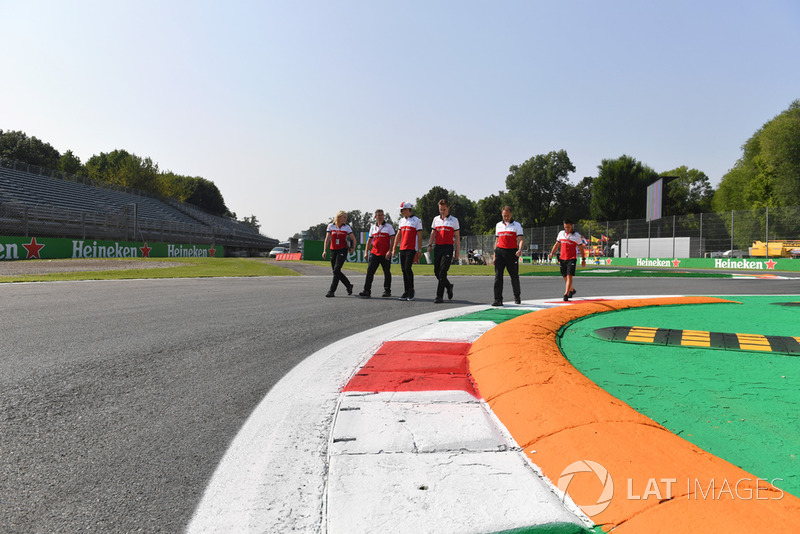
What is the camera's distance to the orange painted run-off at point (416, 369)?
297 centimetres

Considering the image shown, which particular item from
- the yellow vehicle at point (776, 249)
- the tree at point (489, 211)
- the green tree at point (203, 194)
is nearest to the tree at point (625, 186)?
the tree at point (489, 211)

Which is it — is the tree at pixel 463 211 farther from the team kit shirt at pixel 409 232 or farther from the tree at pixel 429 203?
the team kit shirt at pixel 409 232

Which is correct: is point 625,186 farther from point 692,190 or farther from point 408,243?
point 408,243

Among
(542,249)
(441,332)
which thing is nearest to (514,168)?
(542,249)

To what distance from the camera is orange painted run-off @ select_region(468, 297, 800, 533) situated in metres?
1.41

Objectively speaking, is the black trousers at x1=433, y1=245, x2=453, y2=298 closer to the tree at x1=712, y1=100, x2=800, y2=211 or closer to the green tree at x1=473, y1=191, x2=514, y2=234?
the tree at x1=712, y1=100, x2=800, y2=211

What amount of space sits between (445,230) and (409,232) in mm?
996

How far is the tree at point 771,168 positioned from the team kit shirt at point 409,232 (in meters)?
47.9

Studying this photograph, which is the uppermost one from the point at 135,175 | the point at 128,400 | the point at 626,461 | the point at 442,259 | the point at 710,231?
the point at 135,175

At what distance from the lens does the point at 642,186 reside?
63719 millimetres

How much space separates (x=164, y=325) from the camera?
17.9ft

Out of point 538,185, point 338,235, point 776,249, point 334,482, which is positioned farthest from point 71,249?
point 538,185

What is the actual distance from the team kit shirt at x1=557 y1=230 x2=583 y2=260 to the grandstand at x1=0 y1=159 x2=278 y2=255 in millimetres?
27393

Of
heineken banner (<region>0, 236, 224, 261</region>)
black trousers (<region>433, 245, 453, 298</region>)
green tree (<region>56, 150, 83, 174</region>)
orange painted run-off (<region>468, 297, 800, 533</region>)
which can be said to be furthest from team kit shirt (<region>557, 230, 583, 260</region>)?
green tree (<region>56, 150, 83, 174</region>)
